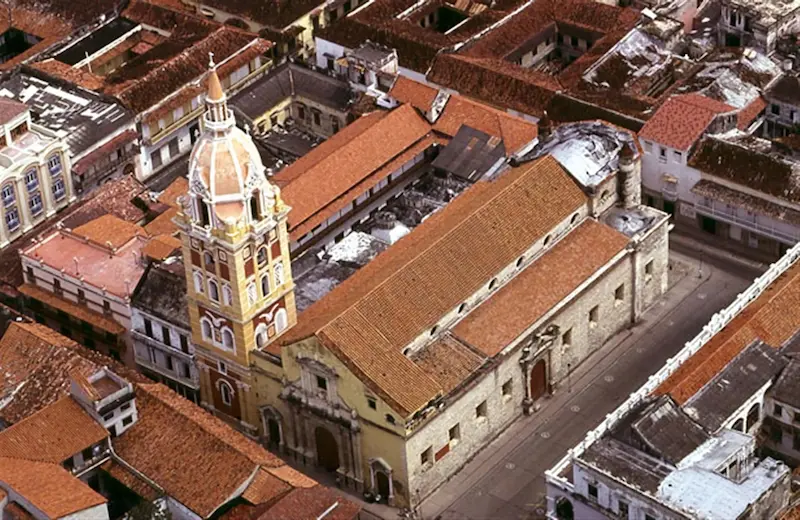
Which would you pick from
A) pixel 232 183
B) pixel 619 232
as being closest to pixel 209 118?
pixel 232 183

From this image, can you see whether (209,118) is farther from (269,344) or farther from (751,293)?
(751,293)

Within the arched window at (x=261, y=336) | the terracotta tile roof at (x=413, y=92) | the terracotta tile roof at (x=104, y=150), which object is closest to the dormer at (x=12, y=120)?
the terracotta tile roof at (x=104, y=150)

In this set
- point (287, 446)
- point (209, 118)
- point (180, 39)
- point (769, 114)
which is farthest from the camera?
point (180, 39)

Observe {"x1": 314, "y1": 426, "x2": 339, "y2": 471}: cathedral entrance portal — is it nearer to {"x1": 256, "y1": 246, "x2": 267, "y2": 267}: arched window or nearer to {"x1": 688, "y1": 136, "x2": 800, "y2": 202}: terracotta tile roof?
{"x1": 256, "y1": 246, "x2": 267, "y2": 267}: arched window

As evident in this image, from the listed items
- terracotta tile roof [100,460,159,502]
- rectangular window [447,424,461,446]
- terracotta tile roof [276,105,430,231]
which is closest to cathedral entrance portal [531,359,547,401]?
rectangular window [447,424,461,446]

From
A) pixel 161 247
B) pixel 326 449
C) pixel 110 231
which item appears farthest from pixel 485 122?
pixel 326 449
